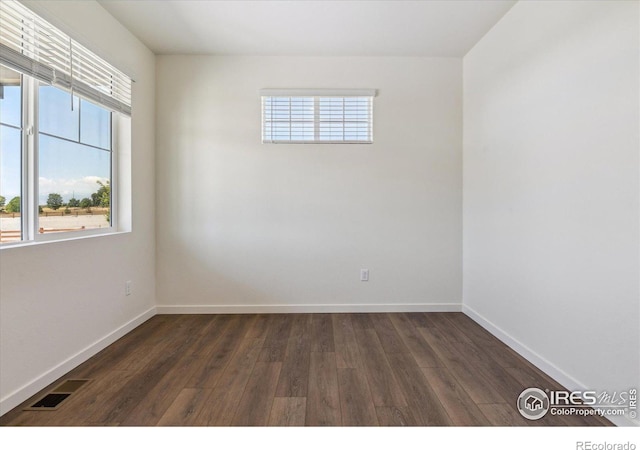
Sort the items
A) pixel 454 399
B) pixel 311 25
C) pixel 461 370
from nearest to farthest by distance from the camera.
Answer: pixel 454 399 → pixel 461 370 → pixel 311 25

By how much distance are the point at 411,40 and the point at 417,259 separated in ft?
6.97

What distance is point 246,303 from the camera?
3227 millimetres

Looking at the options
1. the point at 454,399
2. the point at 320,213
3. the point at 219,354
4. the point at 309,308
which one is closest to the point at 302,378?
the point at 219,354

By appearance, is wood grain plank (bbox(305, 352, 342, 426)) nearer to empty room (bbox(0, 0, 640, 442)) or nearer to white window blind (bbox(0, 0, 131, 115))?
empty room (bbox(0, 0, 640, 442))

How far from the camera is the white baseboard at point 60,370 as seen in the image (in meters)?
1.67

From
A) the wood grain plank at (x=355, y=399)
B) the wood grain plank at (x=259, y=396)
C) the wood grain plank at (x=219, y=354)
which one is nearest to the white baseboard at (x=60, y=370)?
the wood grain plank at (x=219, y=354)

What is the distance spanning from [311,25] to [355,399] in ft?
9.31

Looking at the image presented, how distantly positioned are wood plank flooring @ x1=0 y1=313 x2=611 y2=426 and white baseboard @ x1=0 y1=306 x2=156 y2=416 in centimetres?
4

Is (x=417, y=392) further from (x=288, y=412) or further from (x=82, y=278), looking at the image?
(x=82, y=278)

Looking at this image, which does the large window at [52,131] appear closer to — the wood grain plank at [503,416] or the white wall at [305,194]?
the white wall at [305,194]

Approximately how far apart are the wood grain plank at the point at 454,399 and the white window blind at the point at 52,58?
3.02 meters

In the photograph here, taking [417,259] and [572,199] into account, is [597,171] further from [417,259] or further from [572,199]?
[417,259]

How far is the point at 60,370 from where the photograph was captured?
1988mm

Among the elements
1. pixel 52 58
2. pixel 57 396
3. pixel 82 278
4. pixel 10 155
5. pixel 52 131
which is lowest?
pixel 57 396
